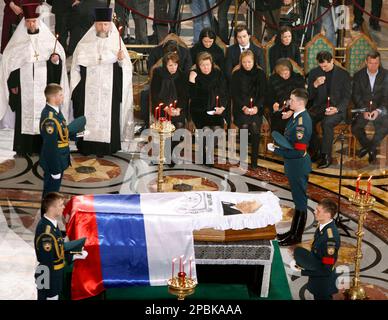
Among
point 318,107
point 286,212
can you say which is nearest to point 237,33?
point 318,107

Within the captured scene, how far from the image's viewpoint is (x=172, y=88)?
1466 centimetres

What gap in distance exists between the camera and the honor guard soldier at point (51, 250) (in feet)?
33.0

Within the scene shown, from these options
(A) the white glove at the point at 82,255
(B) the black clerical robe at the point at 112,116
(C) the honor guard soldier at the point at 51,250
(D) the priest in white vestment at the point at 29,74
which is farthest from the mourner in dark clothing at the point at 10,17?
(A) the white glove at the point at 82,255

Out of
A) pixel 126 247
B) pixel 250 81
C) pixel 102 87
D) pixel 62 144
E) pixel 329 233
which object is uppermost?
pixel 250 81

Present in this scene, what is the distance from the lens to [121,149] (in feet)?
48.9

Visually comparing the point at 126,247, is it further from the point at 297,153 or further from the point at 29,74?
the point at 29,74

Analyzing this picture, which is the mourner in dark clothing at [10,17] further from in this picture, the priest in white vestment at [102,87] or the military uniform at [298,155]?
the military uniform at [298,155]

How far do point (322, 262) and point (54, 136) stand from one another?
11.1 feet

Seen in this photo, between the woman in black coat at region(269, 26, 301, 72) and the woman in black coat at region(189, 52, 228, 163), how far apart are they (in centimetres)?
89

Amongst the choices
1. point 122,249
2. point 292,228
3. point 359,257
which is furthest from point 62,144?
point 359,257

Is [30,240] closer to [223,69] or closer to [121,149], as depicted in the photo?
[121,149]

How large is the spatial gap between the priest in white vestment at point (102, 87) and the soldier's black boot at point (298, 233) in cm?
336
